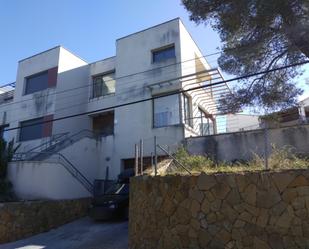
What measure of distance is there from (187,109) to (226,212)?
10892mm

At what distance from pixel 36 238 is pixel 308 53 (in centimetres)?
1186

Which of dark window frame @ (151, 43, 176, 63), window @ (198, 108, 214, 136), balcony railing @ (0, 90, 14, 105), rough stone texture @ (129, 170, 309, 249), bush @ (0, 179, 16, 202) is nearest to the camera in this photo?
rough stone texture @ (129, 170, 309, 249)

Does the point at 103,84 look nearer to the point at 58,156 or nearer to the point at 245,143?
the point at 58,156

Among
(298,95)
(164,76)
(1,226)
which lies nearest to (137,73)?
(164,76)

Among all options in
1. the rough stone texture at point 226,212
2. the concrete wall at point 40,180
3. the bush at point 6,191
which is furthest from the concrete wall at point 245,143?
the bush at point 6,191

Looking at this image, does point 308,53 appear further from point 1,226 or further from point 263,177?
point 1,226

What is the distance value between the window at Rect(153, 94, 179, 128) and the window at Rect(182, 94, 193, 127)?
1.86ft

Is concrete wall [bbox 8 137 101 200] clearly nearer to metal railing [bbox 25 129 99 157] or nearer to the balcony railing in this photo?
metal railing [bbox 25 129 99 157]

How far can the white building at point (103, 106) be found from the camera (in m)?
15.5

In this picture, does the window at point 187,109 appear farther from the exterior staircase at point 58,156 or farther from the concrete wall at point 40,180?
the concrete wall at point 40,180

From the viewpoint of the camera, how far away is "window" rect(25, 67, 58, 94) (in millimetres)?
20641

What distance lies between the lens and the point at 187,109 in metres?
17.4

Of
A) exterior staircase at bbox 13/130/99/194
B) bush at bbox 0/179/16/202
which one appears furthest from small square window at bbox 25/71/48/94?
bush at bbox 0/179/16/202

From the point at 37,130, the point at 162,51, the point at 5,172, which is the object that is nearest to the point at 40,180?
the point at 5,172
